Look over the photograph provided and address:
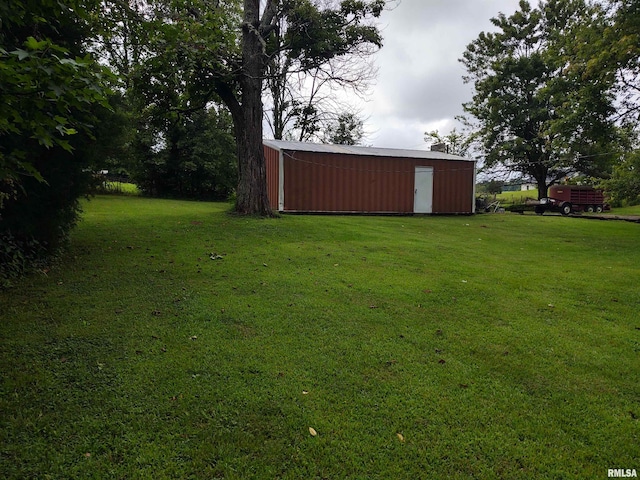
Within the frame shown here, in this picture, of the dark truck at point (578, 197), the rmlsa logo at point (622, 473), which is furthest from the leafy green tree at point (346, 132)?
the rmlsa logo at point (622, 473)

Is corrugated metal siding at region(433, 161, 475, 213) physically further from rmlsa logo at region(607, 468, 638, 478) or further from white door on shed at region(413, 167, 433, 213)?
rmlsa logo at region(607, 468, 638, 478)

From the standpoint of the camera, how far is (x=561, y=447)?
203cm

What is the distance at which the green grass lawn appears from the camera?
191 centimetres

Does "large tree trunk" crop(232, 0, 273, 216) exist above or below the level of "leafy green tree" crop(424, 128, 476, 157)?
below

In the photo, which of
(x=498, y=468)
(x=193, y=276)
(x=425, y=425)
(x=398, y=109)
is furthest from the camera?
(x=398, y=109)

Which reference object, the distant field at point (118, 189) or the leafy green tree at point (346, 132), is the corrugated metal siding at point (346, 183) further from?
the leafy green tree at point (346, 132)

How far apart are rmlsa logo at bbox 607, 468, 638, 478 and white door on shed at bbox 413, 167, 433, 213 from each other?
14173 millimetres

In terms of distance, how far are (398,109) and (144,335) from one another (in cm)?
2051

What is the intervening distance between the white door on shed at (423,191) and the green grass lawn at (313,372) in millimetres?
10389

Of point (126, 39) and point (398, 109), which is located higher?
point (398, 109)

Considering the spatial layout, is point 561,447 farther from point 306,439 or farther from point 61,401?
point 61,401

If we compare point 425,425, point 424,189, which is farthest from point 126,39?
point 424,189

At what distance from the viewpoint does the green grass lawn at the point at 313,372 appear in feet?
6.27

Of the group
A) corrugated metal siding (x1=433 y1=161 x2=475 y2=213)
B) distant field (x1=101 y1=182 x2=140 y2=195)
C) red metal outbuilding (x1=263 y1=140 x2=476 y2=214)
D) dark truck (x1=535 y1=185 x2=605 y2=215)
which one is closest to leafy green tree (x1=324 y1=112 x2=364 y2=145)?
red metal outbuilding (x1=263 y1=140 x2=476 y2=214)
